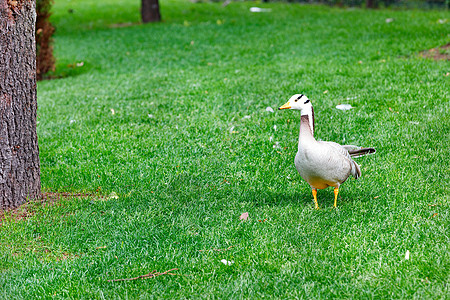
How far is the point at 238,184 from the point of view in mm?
5062

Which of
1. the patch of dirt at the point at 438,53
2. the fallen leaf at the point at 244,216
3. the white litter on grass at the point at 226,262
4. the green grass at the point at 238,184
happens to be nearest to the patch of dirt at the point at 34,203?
the green grass at the point at 238,184

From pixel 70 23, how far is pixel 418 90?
51.9ft

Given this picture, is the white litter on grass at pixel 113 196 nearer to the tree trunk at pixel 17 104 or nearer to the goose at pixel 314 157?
the tree trunk at pixel 17 104

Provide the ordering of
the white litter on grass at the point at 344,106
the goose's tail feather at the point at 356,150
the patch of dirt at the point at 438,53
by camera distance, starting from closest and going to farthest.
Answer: the goose's tail feather at the point at 356,150
the white litter on grass at the point at 344,106
the patch of dirt at the point at 438,53

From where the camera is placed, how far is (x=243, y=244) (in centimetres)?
387

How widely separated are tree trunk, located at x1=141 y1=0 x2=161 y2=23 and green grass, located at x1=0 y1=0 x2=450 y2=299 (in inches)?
277

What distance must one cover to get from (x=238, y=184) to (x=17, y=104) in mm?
2355

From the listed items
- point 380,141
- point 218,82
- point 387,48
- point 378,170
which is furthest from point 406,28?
point 378,170

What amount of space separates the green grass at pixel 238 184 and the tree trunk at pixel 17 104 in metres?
0.29

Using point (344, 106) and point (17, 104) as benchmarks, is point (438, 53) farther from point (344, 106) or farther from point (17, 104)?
point (17, 104)

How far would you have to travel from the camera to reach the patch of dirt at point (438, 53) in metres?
9.10

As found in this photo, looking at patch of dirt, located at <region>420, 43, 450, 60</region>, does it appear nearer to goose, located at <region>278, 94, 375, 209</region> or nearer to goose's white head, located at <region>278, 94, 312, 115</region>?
goose, located at <region>278, 94, 375, 209</region>

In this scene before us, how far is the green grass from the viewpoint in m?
3.47

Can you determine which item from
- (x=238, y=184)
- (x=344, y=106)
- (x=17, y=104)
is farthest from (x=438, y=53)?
(x=17, y=104)
